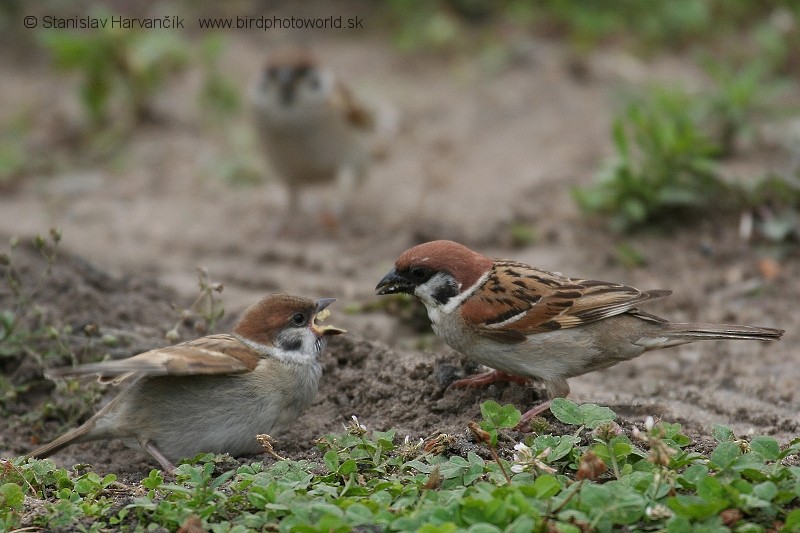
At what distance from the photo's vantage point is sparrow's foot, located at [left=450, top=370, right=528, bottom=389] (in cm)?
501

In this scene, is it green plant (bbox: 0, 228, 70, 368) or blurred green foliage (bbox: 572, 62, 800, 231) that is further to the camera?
blurred green foliage (bbox: 572, 62, 800, 231)

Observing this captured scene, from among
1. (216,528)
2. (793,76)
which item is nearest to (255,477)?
(216,528)

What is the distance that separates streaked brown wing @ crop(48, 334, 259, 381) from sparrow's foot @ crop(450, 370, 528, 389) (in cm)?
98

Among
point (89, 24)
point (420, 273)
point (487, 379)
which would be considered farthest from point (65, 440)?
point (89, 24)

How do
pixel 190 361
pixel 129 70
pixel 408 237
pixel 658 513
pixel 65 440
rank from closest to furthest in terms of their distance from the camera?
pixel 658 513
pixel 190 361
pixel 65 440
pixel 408 237
pixel 129 70

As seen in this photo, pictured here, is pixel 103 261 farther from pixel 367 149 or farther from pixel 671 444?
pixel 671 444

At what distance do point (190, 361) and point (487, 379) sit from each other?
1.45m

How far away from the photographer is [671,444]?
3.92m

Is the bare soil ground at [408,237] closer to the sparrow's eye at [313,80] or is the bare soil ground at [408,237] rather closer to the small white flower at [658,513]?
the sparrow's eye at [313,80]

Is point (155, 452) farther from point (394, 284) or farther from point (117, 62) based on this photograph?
point (117, 62)

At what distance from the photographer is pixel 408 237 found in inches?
337

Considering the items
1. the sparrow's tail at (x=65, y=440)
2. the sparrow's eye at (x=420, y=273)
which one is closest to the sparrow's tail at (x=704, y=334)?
the sparrow's eye at (x=420, y=273)

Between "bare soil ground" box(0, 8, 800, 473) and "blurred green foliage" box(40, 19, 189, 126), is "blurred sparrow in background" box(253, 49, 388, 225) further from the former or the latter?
"blurred green foliage" box(40, 19, 189, 126)

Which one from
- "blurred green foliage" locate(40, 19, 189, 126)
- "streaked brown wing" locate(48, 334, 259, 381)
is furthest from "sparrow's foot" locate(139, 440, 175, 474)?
"blurred green foliage" locate(40, 19, 189, 126)
